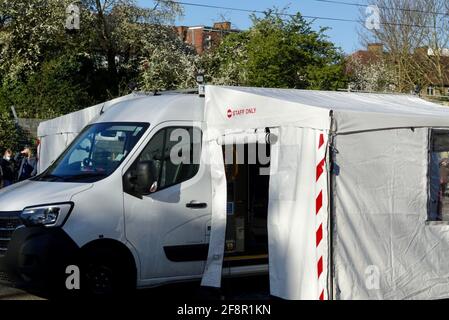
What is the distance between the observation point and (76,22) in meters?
29.2

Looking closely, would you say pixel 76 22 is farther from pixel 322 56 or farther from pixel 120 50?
pixel 322 56

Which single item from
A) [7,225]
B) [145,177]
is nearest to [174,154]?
[145,177]

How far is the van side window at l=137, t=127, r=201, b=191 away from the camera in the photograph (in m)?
8.28

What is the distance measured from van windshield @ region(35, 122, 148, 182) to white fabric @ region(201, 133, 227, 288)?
3.17ft

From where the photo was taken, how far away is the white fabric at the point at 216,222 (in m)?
8.19

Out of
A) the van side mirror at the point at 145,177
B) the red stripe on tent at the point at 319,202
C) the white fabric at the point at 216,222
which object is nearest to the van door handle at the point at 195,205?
the white fabric at the point at 216,222

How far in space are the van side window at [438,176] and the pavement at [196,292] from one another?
2.44m

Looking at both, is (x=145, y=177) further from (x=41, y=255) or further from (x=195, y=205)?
(x=41, y=255)

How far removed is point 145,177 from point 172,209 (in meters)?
0.54

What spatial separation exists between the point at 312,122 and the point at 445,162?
5.91 ft

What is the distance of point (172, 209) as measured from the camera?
8234 millimetres

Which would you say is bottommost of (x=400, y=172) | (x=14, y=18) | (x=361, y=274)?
(x=361, y=274)

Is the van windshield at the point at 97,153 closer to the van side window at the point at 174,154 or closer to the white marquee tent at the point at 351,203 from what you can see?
the van side window at the point at 174,154
